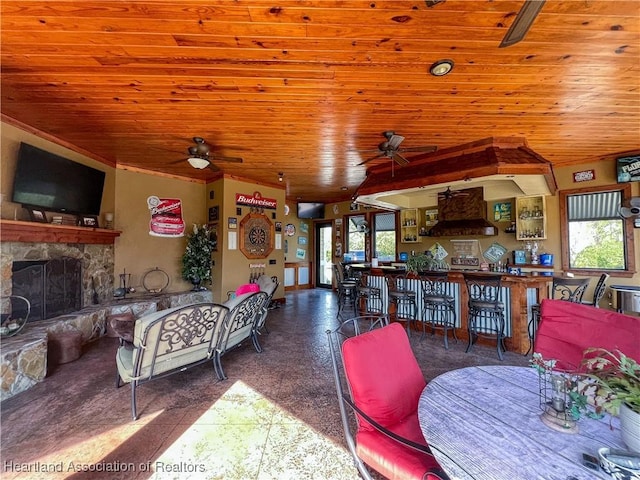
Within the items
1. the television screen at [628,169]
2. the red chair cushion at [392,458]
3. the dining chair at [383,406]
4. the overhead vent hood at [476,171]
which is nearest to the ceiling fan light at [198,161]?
the overhead vent hood at [476,171]

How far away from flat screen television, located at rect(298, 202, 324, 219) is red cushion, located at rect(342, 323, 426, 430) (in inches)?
287

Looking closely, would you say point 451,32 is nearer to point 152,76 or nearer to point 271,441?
point 152,76

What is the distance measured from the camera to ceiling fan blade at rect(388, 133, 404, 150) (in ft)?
11.3

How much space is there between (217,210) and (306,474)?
5198mm

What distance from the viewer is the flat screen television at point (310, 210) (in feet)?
28.6

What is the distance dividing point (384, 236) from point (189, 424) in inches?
253

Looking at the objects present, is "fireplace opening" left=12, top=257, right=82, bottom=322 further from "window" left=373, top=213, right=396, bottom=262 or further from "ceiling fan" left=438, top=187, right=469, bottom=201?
"ceiling fan" left=438, top=187, right=469, bottom=201

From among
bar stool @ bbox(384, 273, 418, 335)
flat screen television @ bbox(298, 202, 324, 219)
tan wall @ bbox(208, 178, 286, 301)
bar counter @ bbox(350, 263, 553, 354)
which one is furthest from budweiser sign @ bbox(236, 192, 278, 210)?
bar counter @ bbox(350, 263, 553, 354)

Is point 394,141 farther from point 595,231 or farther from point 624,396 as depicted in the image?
point 595,231

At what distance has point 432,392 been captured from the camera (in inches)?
53.1

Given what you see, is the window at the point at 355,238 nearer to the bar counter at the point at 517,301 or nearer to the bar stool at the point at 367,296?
the bar stool at the point at 367,296

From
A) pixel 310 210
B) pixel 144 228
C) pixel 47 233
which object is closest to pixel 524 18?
pixel 47 233

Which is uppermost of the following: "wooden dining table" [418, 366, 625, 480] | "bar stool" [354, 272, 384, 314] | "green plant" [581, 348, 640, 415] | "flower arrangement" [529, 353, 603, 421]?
"green plant" [581, 348, 640, 415]

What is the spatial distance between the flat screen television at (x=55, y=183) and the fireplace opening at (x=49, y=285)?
30.8 inches
